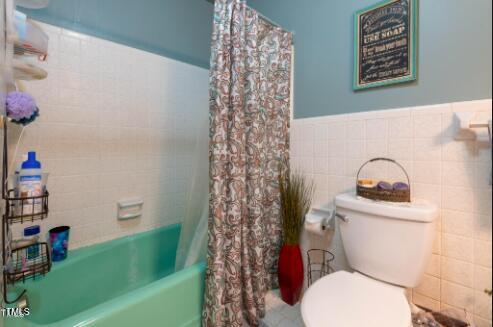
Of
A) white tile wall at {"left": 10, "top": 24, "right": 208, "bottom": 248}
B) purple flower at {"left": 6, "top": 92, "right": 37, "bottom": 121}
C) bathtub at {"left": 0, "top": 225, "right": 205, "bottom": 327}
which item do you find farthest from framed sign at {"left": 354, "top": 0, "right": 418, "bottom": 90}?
purple flower at {"left": 6, "top": 92, "right": 37, "bottom": 121}

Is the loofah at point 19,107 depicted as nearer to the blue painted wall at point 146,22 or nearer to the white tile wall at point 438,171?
the blue painted wall at point 146,22

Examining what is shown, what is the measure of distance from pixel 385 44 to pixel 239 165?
100cm

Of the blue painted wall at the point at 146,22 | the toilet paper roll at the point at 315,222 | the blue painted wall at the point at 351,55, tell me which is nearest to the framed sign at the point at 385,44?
the blue painted wall at the point at 351,55

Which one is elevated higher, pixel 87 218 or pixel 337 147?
pixel 337 147

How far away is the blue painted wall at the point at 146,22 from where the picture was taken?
1430mm

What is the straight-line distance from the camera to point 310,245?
163 centimetres

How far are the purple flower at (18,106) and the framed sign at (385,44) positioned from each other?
1576 mm

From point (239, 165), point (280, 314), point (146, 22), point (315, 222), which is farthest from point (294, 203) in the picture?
point (146, 22)

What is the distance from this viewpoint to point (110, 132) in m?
1.61

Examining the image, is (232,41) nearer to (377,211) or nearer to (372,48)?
(372,48)

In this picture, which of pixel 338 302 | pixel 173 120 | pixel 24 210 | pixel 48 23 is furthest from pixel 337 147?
pixel 48 23

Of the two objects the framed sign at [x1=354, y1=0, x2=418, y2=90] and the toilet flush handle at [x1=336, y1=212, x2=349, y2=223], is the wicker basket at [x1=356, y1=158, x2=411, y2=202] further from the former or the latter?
the framed sign at [x1=354, y1=0, x2=418, y2=90]

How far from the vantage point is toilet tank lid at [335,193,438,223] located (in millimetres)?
1026

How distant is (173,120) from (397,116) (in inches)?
59.8
